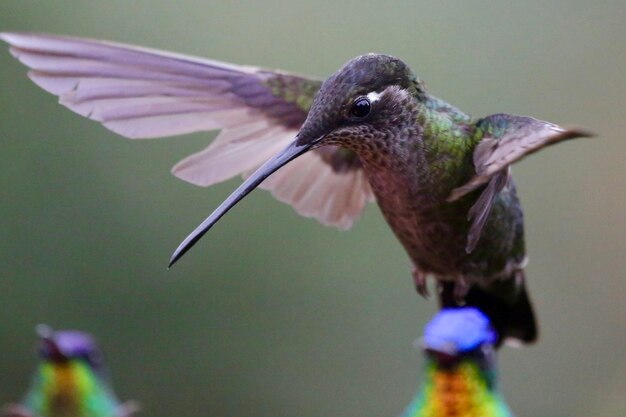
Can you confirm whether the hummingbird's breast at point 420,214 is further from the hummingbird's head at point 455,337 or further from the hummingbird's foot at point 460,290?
the hummingbird's head at point 455,337

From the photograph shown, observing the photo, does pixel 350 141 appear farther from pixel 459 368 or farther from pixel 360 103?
pixel 459 368

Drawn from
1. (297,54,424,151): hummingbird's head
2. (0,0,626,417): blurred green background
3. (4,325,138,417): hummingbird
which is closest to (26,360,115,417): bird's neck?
(4,325,138,417): hummingbird

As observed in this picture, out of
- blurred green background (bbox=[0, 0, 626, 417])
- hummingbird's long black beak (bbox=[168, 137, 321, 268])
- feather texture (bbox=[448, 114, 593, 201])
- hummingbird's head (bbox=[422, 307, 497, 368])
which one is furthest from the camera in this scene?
blurred green background (bbox=[0, 0, 626, 417])

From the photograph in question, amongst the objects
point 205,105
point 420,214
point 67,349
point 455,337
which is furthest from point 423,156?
point 67,349

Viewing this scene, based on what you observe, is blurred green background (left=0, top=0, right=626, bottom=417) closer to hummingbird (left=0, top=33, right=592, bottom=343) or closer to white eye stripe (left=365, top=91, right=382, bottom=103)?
hummingbird (left=0, top=33, right=592, bottom=343)

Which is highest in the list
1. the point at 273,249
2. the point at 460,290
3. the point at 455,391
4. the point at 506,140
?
the point at 506,140

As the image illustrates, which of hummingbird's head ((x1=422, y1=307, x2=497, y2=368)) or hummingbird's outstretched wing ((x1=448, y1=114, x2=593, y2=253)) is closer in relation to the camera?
hummingbird's outstretched wing ((x1=448, y1=114, x2=593, y2=253))
